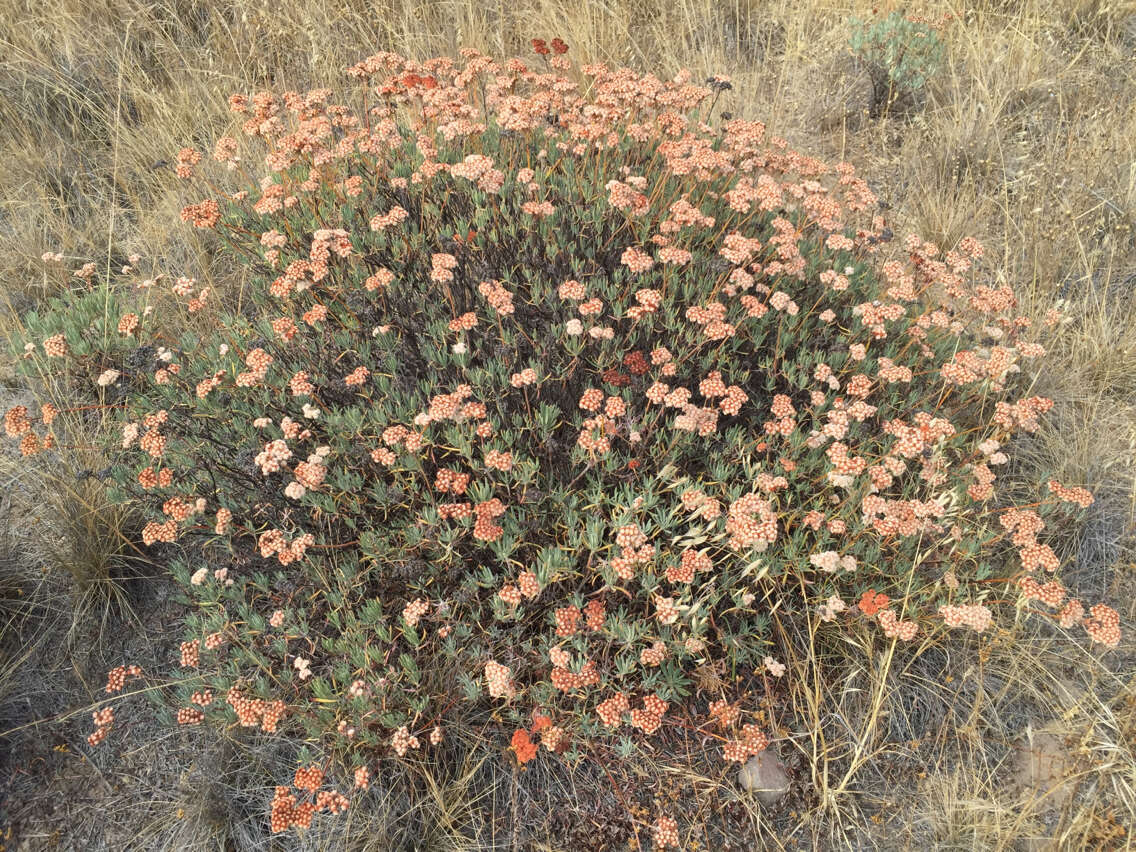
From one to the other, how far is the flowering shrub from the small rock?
6.1 inches

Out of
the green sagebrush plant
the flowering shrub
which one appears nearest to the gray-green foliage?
the green sagebrush plant

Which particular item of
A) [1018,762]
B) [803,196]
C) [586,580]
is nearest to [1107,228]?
[803,196]

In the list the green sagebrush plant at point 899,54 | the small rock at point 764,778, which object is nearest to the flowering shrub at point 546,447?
the small rock at point 764,778

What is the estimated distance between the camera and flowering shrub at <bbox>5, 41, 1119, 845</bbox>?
294cm

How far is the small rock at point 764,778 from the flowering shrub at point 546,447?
16 centimetres

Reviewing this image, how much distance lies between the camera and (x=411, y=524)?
3.28 meters

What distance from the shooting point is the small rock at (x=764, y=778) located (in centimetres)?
296

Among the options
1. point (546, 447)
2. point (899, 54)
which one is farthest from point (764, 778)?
point (899, 54)

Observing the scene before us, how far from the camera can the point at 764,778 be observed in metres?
2.97

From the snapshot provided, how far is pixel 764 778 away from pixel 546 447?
177cm

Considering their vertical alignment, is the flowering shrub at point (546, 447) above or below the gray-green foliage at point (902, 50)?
below

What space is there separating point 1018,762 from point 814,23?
24.3 feet

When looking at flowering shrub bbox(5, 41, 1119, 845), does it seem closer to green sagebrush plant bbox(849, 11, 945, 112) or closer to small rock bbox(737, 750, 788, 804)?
small rock bbox(737, 750, 788, 804)

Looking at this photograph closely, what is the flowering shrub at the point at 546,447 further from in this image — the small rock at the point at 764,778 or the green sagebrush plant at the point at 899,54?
the green sagebrush plant at the point at 899,54
